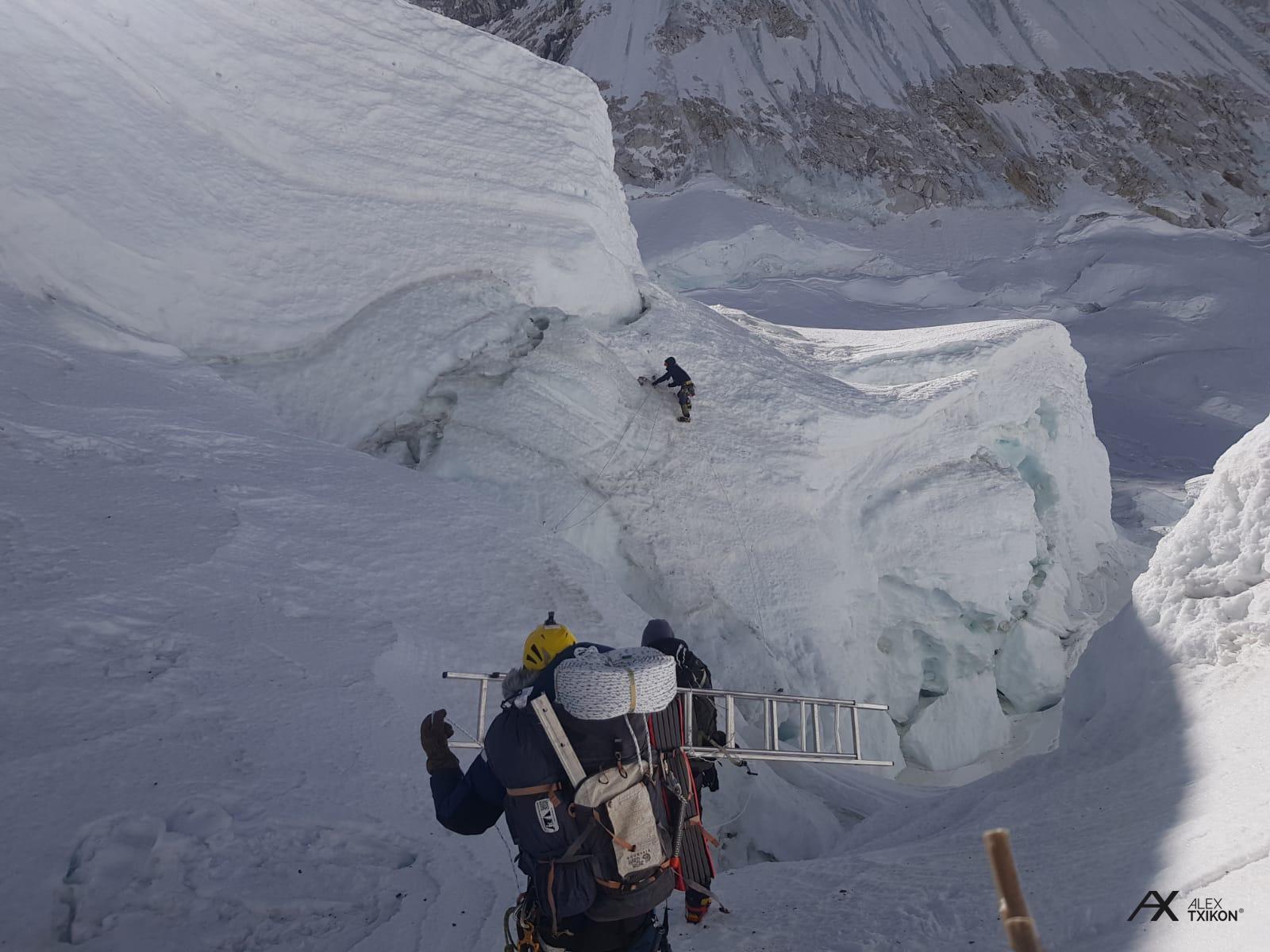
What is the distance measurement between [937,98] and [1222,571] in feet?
98.7

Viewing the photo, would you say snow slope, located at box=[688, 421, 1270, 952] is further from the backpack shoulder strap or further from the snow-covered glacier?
the snow-covered glacier

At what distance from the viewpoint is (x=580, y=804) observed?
2.20 meters

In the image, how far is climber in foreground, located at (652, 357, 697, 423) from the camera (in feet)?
24.5

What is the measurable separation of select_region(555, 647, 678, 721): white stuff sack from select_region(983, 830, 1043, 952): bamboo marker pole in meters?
1.26

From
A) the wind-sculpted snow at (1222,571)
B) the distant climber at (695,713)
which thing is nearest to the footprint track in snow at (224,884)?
the distant climber at (695,713)

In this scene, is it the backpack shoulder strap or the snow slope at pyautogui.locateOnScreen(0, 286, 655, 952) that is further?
the snow slope at pyautogui.locateOnScreen(0, 286, 655, 952)

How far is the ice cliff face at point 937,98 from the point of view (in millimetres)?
27812

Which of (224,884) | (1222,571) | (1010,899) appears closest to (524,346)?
(1222,571)

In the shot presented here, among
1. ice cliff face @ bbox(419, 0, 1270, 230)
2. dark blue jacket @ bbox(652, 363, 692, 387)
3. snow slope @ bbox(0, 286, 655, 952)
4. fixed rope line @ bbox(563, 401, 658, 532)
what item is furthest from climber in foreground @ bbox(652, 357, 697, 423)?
ice cliff face @ bbox(419, 0, 1270, 230)

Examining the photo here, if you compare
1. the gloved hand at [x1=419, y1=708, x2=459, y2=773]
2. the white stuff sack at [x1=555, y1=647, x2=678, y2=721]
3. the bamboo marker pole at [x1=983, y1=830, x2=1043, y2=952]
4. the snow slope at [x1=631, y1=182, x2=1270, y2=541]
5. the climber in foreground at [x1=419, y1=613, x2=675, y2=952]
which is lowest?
the snow slope at [x1=631, y1=182, x2=1270, y2=541]

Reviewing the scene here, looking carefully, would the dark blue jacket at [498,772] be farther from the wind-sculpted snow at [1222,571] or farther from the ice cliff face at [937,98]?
the ice cliff face at [937,98]

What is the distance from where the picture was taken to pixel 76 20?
7.04m

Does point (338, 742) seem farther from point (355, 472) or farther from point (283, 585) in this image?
point (355, 472)

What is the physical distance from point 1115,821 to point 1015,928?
9.62 ft
